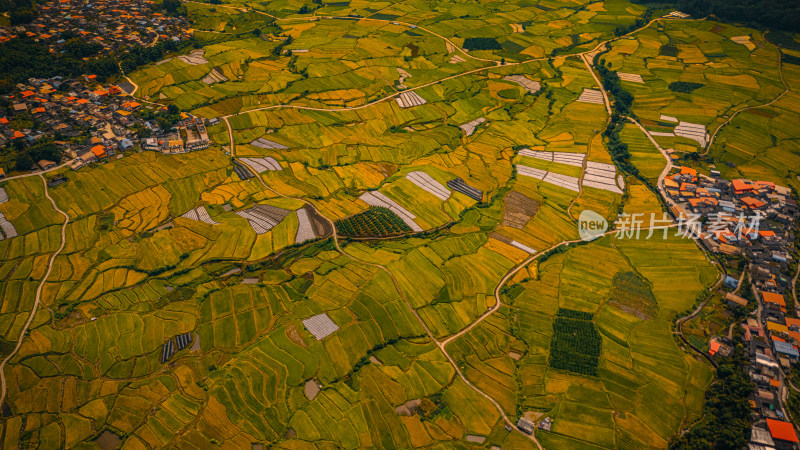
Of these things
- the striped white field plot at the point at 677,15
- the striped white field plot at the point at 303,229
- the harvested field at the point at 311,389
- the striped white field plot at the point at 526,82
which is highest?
the striped white field plot at the point at 677,15

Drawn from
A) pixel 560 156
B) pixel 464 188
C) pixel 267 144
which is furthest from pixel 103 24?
pixel 560 156

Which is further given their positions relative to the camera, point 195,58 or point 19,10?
point 19,10

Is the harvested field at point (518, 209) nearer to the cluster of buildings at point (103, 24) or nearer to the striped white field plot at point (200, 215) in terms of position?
the striped white field plot at point (200, 215)

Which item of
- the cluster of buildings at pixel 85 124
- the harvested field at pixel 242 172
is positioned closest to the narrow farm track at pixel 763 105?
the harvested field at pixel 242 172

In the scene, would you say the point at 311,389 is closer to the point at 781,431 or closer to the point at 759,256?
the point at 781,431

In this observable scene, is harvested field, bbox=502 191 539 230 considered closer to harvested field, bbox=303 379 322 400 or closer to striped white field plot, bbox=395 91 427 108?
striped white field plot, bbox=395 91 427 108

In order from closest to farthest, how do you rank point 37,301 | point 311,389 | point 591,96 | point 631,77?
point 311,389, point 37,301, point 591,96, point 631,77

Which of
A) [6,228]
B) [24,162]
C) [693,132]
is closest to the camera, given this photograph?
[6,228]
